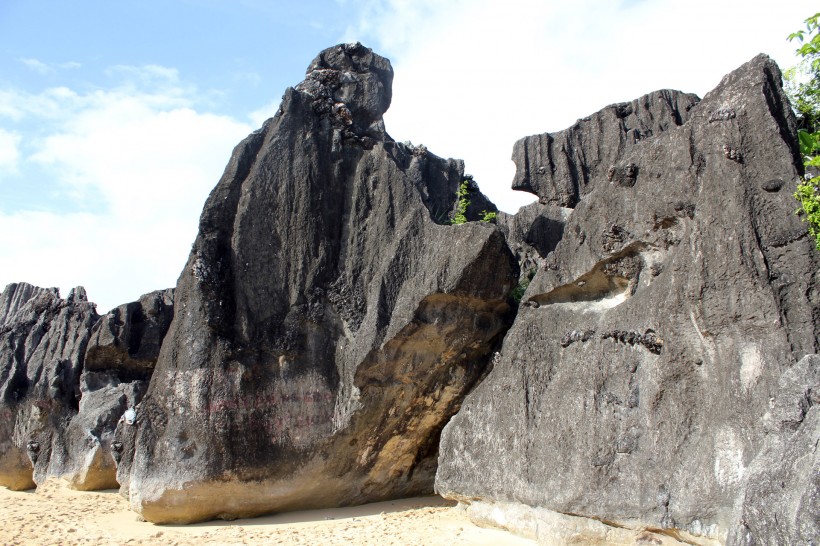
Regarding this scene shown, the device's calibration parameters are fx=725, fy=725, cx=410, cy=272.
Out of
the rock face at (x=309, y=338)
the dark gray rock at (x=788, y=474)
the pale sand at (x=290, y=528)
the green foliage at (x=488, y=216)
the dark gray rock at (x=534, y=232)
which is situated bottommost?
the pale sand at (x=290, y=528)

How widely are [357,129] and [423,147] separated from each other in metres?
2.70

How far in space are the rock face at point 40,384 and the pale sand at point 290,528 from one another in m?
4.07

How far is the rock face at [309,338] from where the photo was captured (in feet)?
32.3

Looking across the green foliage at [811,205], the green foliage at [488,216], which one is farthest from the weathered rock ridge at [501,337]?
the green foliage at [488,216]

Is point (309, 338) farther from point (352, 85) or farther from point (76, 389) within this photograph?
point (76, 389)

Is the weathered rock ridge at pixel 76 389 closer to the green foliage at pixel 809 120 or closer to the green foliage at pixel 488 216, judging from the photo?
the green foliage at pixel 488 216

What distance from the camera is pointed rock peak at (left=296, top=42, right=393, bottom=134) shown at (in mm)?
12047

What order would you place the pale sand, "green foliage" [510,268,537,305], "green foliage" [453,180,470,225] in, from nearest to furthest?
1. the pale sand
2. "green foliage" [510,268,537,305]
3. "green foliage" [453,180,470,225]

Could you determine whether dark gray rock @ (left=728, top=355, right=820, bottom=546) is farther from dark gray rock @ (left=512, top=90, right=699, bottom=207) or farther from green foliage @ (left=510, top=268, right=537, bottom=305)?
dark gray rock @ (left=512, top=90, right=699, bottom=207)

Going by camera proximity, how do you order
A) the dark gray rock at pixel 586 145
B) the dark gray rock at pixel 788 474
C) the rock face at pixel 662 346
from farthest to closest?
1. the dark gray rock at pixel 586 145
2. the rock face at pixel 662 346
3. the dark gray rock at pixel 788 474

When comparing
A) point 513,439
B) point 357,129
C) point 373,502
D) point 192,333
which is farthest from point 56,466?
point 513,439

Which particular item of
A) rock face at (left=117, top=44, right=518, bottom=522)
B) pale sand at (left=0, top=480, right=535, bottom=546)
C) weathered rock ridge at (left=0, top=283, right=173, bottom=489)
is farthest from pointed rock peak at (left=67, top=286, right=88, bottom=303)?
rock face at (left=117, top=44, right=518, bottom=522)

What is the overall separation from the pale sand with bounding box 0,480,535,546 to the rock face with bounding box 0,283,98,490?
13.4ft

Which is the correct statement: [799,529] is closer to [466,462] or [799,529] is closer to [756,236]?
[756,236]
